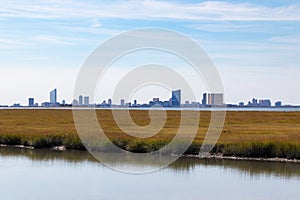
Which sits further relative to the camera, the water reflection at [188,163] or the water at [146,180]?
the water reflection at [188,163]

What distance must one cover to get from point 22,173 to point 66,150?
29.6 ft

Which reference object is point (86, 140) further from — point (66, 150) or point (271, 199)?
point (271, 199)

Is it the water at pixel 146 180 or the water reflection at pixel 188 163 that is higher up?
the water reflection at pixel 188 163

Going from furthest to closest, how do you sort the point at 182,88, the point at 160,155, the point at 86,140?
the point at 86,140, the point at 160,155, the point at 182,88

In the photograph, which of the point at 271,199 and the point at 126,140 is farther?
the point at 126,140

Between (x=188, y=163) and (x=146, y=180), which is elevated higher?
(x=188, y=163)

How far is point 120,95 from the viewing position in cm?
2547

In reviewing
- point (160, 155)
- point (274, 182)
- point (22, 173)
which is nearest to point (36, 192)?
point (22, 173)

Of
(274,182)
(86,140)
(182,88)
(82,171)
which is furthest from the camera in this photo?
(86,140)

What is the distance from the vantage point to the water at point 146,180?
1977 cm

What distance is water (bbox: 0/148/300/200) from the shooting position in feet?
64.8

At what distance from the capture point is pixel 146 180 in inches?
909

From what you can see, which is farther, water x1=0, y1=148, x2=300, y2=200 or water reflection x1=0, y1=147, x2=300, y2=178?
water reflection x1=0, y1=147, x2=300, y2=178

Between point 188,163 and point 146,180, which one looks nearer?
point 146,180
